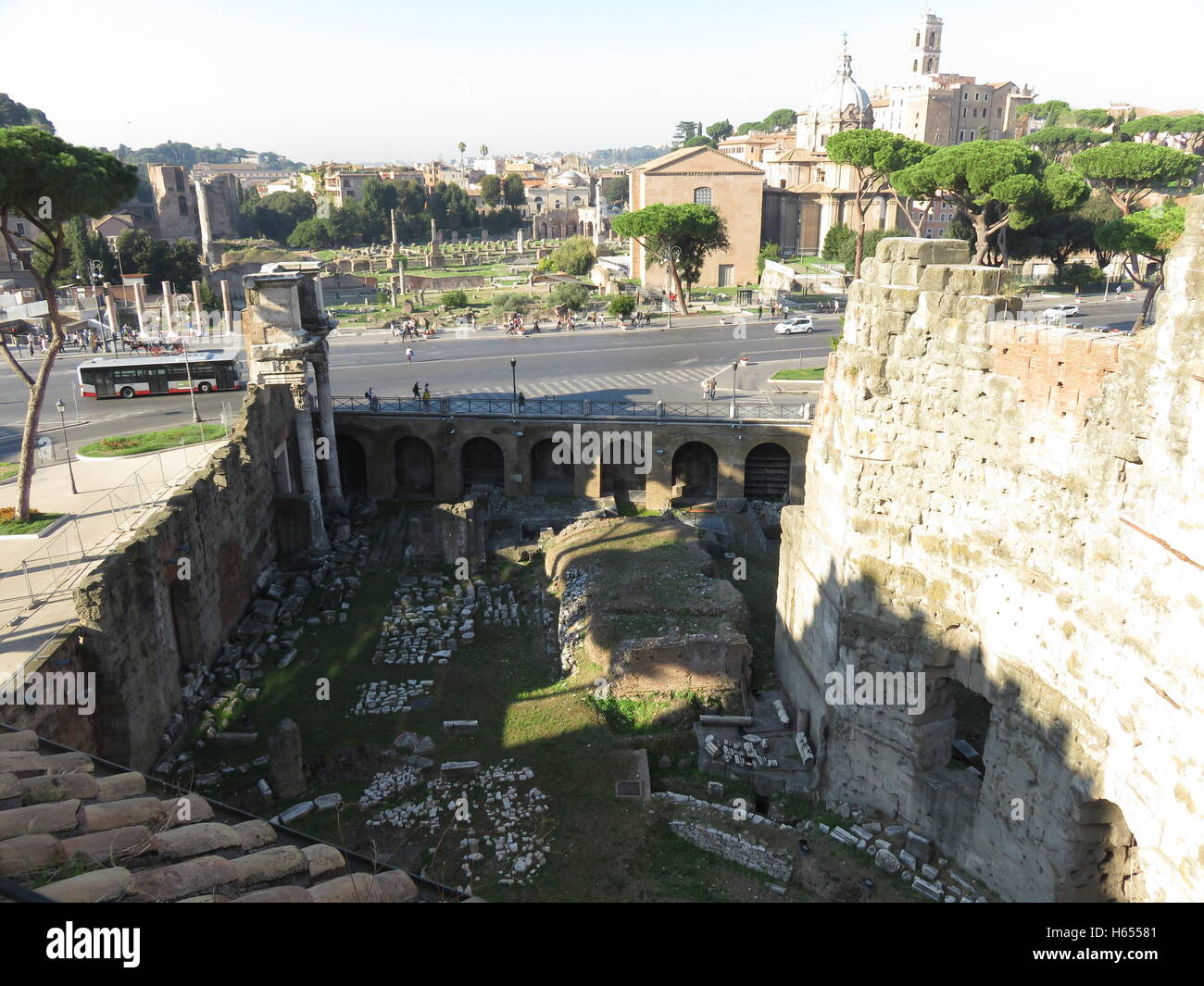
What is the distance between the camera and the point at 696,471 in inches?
1156

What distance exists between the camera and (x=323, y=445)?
84.0 feet

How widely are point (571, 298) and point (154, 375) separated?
26.6 m

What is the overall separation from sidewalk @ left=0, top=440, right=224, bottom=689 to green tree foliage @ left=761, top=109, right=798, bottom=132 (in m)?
152

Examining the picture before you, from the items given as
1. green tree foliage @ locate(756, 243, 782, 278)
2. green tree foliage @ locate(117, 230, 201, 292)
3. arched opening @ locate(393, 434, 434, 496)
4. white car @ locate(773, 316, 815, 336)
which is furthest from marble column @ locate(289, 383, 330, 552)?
green tree foliage @ locate(756, 243, 782, 278)

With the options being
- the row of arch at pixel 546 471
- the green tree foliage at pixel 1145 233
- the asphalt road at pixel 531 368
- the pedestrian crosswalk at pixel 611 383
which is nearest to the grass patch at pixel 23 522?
the asphalt road at pixel 531 368

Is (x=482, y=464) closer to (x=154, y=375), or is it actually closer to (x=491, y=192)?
(x=154, y=375)

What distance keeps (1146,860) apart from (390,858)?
9.01 m

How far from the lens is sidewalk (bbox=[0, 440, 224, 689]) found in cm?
1385

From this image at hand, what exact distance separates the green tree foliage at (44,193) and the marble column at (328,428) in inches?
266

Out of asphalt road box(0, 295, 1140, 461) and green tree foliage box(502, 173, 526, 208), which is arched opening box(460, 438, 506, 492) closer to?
asphalt road box(0, 295, 1140, 461)

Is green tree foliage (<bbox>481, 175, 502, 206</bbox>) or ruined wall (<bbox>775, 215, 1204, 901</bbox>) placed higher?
green tree foliage (<bbox>481, 175, 502, 206</bbox>)

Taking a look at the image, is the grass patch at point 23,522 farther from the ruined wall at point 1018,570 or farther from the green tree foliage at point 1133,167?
the green tree foliage at point 1133,167

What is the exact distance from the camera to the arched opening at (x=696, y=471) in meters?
29.0

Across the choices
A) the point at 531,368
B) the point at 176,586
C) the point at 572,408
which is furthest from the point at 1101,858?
the point at 531,368
